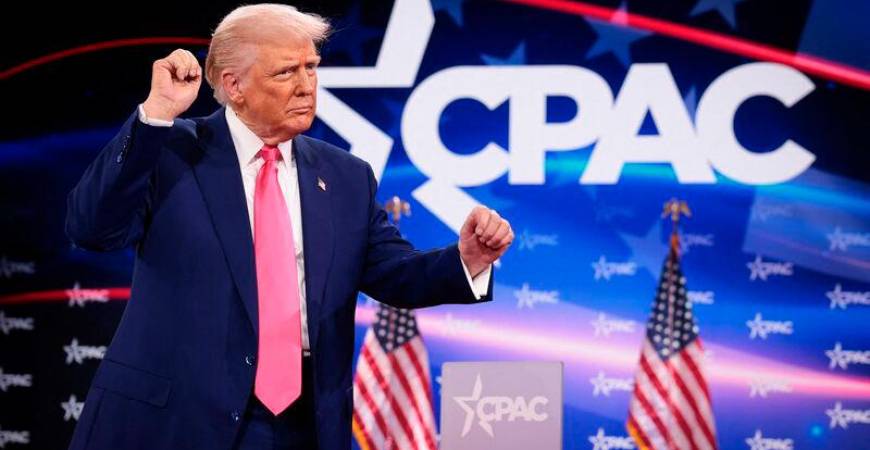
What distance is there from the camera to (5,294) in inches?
228

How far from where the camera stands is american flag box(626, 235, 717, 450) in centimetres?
526

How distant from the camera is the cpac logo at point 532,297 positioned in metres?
5.50

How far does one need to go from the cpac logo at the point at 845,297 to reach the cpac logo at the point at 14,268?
4203 millimetres

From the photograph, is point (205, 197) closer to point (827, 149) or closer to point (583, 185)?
point (583, 185)

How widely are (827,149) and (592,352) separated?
1.58 m

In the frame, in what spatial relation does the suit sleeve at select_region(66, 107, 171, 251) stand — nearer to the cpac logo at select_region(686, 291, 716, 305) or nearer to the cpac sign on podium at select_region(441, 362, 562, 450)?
the cpac sign on podium at select_region(441, 362, 562, 450)

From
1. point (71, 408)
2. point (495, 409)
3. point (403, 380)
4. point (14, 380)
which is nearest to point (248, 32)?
point (495, 409)

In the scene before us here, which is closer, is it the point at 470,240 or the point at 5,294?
the point at 470,240

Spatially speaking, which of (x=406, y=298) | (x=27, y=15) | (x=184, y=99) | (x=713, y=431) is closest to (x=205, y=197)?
(x=184, y=99)

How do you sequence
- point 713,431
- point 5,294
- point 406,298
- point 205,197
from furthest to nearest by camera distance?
point 5,294
point 713,431
point 406,298
point 205,197

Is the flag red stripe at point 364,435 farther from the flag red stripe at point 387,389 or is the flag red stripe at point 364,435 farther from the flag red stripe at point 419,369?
the flag red stripe at point 419,369

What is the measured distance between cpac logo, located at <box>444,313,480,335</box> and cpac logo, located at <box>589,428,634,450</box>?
Answer: 2.70 ft

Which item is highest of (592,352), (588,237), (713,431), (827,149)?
(827,149)

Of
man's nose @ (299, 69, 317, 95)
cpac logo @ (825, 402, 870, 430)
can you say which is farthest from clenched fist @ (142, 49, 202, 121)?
cpac logo @ (825, 402, 870, 430)
